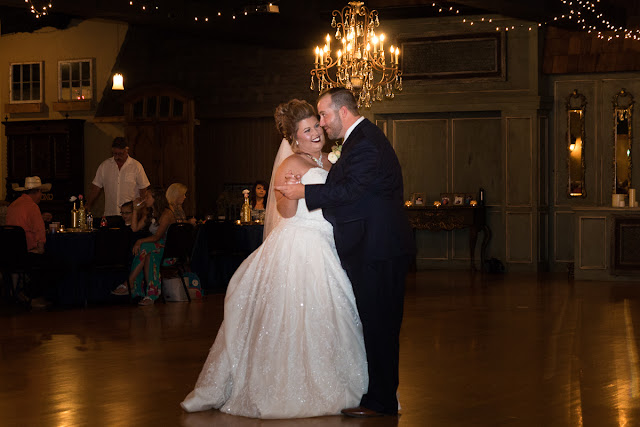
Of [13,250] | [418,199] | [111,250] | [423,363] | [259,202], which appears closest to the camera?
[423,363]

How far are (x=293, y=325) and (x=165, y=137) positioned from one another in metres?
10.7

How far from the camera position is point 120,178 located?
10.6 metres

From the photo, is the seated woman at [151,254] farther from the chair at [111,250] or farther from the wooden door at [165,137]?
the wooden door at [165,137]

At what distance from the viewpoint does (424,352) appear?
21.0 ft

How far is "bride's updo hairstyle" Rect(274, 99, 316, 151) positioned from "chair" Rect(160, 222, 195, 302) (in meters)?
4.83

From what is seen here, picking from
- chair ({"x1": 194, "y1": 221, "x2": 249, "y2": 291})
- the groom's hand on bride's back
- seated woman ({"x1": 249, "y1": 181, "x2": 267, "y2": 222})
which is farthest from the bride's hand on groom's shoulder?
seated woman ({"x1": 249, "y1": 181, "x2": 267, "y2": 222})

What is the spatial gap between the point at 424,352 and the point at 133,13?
6.96 m

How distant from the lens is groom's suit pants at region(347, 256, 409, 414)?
4.43m

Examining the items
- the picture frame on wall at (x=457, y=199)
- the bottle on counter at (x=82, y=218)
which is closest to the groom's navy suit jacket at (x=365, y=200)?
the bottle on counter at (x=82, y=218)

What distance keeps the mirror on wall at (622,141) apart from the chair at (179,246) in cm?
638

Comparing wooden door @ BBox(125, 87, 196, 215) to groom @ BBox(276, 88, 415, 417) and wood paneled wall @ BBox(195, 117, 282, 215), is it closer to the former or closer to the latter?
wood paneled wall @ BBox(195, 117, 282, 215)

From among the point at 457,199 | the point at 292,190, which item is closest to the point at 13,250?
the point at 292,190

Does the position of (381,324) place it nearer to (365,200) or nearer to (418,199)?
(365,200)

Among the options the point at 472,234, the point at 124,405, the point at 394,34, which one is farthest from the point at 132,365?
the point at 394,34
